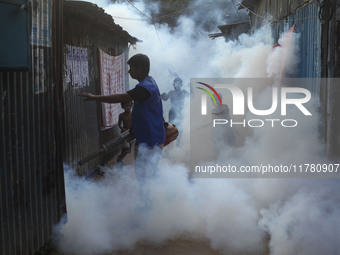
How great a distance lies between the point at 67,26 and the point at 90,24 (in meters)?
1.41

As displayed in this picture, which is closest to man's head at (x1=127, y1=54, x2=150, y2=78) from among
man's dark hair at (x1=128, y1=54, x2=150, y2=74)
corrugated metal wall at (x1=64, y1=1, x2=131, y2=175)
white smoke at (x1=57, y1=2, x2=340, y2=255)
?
man's dark hair at (x1=128, y1=54, x2=150, y2=74)

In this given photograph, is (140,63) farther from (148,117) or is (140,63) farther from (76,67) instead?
(76,67)

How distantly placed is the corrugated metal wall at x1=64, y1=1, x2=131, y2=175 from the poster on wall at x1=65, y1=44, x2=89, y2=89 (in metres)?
0.08

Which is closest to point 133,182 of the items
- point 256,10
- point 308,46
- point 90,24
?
point 90,24

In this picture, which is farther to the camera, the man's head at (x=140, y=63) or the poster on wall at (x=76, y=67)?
the poster on wall at (x=76, y=67)

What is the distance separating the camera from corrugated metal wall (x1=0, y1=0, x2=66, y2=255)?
136 inches

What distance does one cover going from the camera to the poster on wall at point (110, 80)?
871 cm

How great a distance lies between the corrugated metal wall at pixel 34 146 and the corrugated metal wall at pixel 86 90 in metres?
2.05

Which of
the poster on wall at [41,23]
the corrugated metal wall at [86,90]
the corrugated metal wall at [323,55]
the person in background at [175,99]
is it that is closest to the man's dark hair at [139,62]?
the poster on wall at [41,23]

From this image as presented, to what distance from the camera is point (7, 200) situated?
3469mm

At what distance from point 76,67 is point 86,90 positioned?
2.28 feet

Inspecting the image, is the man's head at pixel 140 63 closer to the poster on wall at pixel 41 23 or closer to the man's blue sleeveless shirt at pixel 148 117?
the man's blue sleeveless shirt at pixel 148 117

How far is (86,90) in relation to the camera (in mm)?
7730

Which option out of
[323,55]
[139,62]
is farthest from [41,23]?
[323,55]
